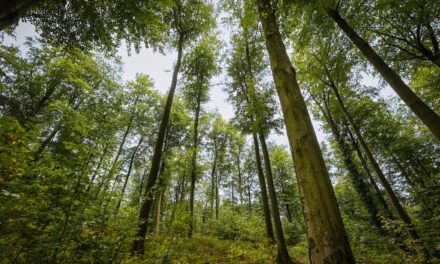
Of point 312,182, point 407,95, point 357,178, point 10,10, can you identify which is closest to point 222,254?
point 312,182

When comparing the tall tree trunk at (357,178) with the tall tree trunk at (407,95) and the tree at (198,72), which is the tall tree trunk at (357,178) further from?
the tree at (198,72)

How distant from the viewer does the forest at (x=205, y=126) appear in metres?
2.46

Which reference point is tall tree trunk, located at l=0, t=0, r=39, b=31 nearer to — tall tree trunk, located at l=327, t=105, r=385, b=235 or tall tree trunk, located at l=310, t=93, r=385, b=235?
tall tree trunk, located at l=310, t=93, r=385, b=235

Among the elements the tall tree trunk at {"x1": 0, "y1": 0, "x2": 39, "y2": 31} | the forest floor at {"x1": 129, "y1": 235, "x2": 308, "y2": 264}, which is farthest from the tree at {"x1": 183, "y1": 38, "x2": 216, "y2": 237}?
the tall tree trunk at {"x1": 0, "y1": 0, "x2": 39, "y2": 31}

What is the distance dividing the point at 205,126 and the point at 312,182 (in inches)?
705

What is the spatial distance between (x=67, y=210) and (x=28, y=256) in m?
0.66

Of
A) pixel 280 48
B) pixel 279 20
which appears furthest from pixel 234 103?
pixel 280 48

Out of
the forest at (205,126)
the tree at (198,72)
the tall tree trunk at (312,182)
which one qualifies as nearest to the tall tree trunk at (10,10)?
the forest at (205,126)

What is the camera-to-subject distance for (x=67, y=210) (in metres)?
2.61

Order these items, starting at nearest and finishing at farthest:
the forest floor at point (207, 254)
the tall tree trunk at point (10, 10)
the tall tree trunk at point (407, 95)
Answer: the tall tree trunk at point (10, 10) < the tall tree trunk at point (407, 95) < the forest floor at point (207, 254)

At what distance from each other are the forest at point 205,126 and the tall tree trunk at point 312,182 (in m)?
0.01

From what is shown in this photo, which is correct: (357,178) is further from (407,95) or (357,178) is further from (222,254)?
(222,254)

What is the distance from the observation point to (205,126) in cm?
1933

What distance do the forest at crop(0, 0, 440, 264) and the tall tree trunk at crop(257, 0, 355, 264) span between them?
0.01 m
